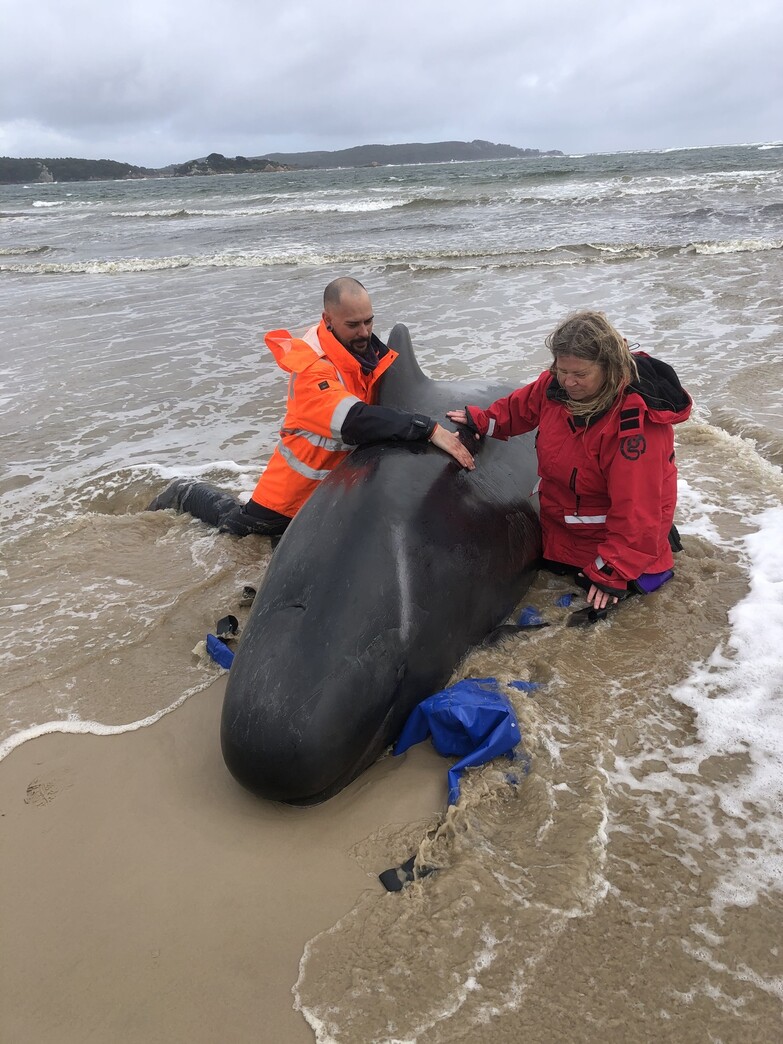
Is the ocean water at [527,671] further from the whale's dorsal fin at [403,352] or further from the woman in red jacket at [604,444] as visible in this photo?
the whale's dorsal fin at [403,352]

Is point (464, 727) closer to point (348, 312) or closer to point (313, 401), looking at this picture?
point (313, 401)

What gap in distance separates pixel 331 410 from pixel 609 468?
154cm

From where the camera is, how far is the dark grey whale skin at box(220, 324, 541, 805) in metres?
2.97

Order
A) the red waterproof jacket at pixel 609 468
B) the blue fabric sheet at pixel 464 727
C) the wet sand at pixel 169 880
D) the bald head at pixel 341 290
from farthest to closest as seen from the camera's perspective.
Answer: the bald head at pixel 341 290 < the red waterproof jacket at pixel 609 468 < the blue fabric sheet at pixel 464 727 < the wet sand at pixel 169 880

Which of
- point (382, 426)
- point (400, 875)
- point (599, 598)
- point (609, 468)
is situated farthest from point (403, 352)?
point (400, 875)

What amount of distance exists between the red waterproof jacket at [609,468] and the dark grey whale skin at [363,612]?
0.33 meters

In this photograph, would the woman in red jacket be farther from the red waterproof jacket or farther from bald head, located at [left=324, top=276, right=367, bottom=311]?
bald head, located at [left=324, top=276, right=367, bottom=311]

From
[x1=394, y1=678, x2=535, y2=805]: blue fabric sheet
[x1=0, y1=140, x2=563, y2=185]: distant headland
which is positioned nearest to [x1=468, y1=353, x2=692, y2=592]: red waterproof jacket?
[x1=394, y1=678, x2=535, y2=805]: blue fabric sheet

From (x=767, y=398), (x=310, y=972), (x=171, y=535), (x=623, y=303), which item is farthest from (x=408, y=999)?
(x=623, y=303)

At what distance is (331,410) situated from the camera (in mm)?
4086

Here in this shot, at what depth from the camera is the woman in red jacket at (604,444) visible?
149 inches

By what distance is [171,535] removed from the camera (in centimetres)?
573

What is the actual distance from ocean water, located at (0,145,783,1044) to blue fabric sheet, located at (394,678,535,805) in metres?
0.10

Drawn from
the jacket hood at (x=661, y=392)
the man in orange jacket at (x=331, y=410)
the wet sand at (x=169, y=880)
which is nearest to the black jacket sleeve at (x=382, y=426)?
the man in orange jacket at (x=331, y=410)
